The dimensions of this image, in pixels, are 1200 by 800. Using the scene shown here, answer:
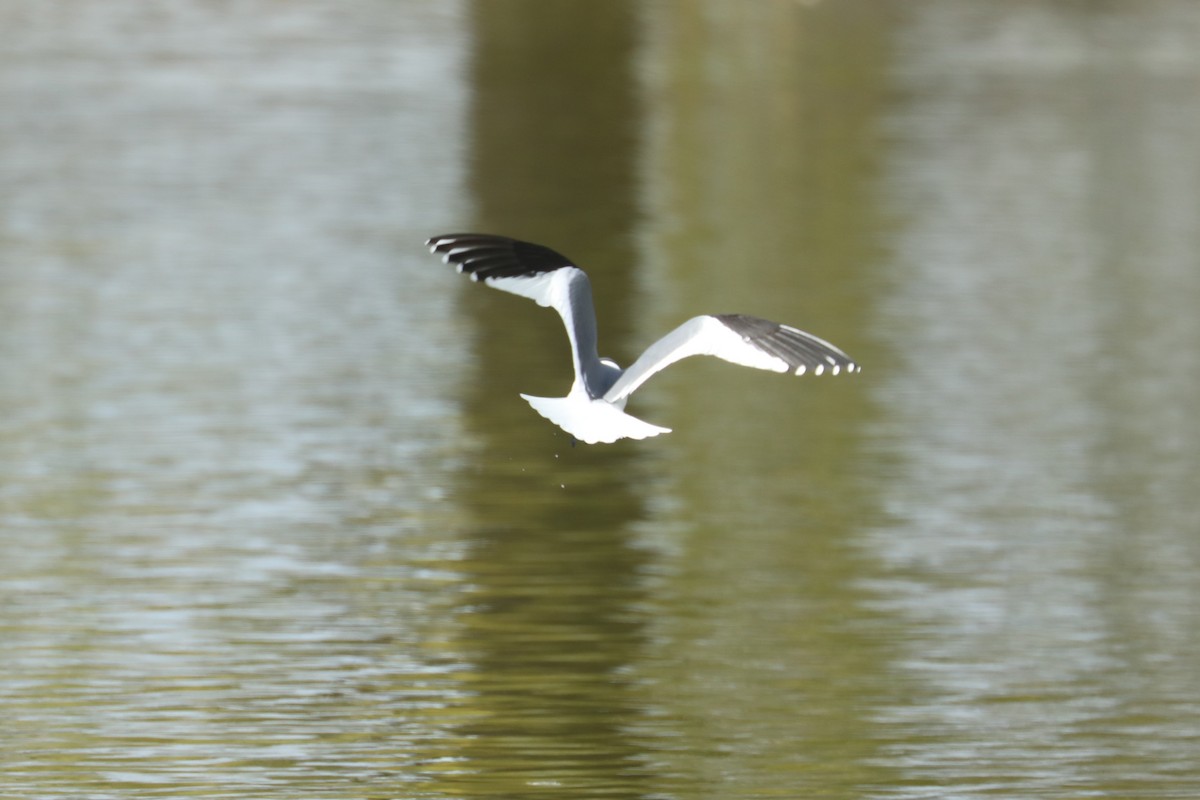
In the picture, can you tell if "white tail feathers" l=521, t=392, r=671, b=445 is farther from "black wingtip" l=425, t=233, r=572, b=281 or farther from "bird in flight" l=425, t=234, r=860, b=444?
"black wingtip" l=425, t=233, r=572, b=281

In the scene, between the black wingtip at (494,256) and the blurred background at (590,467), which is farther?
the blurred background at (590,467)

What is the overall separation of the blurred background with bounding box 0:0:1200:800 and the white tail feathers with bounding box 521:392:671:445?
1848 millimetres

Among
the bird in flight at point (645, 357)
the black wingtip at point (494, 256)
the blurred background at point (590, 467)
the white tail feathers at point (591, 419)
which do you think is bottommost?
the blurred background at point (590, 467)

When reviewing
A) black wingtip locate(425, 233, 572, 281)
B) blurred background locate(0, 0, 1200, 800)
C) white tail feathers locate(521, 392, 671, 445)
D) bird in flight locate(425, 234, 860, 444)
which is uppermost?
black wingtip locate(425, 233, 572, 281)

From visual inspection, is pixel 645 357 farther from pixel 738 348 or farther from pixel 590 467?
pixel 590 467

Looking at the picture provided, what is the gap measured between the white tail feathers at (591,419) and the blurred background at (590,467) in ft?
6.06

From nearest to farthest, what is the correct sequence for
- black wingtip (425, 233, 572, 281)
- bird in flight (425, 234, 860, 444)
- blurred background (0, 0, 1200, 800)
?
bird in flight (425, 234, 860, 444)
black wingtip (425, 233, 572, 281)
blurred background (0, 0, 1200, 800)

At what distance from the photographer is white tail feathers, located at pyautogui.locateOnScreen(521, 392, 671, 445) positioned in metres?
7.45

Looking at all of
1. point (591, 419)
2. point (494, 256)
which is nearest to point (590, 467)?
point (494, 256)

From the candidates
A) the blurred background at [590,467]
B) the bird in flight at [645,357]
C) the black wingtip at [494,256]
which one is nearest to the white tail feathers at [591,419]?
the bird in flight at [645,357]

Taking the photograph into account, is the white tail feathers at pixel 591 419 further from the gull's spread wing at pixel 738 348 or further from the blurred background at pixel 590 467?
the blurred background at pixel 590 467

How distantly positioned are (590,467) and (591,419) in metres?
7.80

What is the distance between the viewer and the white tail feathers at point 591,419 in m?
7.45

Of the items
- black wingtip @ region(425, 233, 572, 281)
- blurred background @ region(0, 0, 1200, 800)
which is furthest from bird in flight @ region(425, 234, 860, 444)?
blurred background @ region(0, 0, 1200, 800)
